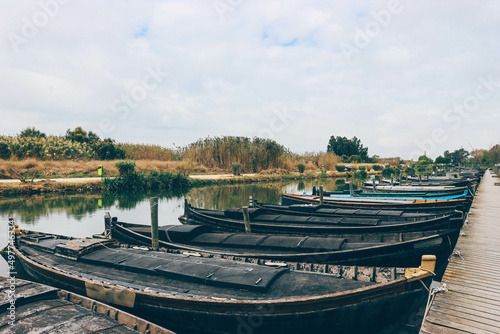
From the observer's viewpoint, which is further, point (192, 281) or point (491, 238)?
point (491, 238)

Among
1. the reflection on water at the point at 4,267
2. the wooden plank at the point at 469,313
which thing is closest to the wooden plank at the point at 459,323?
the wooden plank at the point at 469,313

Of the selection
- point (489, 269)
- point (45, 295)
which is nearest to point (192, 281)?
point (45, 295)

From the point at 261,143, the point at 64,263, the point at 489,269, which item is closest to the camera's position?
the point at 489,269

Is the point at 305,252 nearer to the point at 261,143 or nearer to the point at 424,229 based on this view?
the point at 424,229

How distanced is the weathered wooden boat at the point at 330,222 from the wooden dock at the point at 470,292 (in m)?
0.86

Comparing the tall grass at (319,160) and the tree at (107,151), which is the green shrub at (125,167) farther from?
the tall grass at (319,160)

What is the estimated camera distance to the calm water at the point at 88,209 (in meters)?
15.2

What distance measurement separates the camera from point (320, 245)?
7.91 m

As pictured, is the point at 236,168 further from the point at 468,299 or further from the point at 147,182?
the point at 468,299

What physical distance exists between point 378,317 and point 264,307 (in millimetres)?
1957

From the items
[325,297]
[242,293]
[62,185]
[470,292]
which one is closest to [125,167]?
[62,185]

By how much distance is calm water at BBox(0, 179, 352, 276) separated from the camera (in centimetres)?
1523

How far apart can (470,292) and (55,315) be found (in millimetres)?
6907

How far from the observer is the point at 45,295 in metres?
5.53
